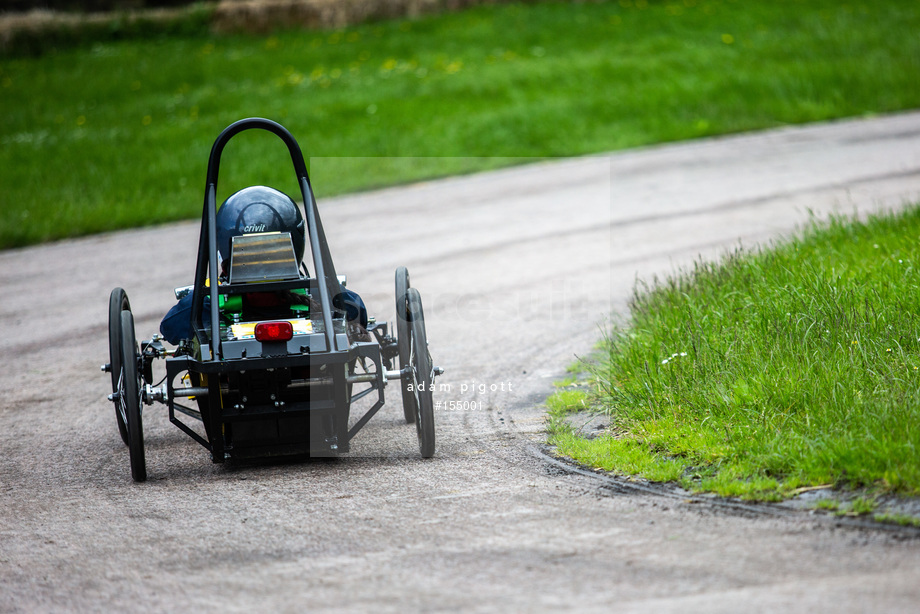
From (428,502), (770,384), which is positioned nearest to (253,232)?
(428,502)

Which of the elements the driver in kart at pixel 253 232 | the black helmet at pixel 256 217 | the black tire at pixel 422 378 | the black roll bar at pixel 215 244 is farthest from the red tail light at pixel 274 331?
the black helmet at pixel 256 217

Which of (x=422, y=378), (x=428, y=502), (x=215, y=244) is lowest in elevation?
(x=428, y=502)

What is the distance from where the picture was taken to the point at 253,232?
5.58 meters

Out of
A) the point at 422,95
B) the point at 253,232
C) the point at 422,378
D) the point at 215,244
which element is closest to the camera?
the point at 422,378

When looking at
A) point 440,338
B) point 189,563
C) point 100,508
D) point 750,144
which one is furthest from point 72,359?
point 750,144

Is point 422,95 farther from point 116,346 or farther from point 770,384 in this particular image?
point 770,384

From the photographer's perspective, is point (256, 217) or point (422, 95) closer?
point (256, 217)

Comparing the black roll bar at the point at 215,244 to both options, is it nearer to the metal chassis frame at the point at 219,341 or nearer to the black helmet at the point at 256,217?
the metal chassis frame at the point at 219,341

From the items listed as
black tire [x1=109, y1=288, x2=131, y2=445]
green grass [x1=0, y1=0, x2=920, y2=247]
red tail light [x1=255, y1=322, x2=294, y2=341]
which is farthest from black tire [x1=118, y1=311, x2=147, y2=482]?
green grass [x1=0, y1=0, x2=920, y2=247]

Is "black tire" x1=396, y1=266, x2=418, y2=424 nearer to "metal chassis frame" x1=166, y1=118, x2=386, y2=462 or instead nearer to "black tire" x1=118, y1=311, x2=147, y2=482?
"metal chassis frame" x1=166, y1=118, x2=386, y2=462

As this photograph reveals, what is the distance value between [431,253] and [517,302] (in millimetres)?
2115

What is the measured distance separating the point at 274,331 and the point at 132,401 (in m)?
0.77

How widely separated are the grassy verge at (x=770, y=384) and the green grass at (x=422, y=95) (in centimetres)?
801

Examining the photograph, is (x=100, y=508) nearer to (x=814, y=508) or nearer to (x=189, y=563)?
(x=189, y=563)
